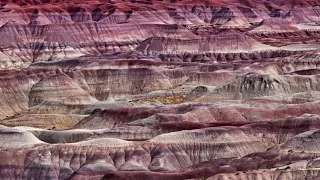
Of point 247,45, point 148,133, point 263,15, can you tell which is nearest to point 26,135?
point 148,133

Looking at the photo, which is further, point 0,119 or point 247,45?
point 247,45

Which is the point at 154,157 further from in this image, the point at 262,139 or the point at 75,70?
the point at 75,70

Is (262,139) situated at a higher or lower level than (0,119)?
higher

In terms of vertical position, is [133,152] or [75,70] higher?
[133,152]

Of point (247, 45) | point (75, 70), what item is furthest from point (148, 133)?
point (247, 45)

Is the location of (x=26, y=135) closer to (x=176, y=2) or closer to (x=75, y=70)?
(x=75, y=70)

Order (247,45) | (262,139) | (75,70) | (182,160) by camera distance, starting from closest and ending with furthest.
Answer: (182,160)
(262,139)
(75,70)
(247,45)

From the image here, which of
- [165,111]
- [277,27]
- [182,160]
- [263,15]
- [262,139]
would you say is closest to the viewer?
[182,160]
